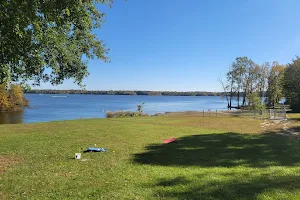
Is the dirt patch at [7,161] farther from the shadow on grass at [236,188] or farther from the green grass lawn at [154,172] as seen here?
the shadow on grass at [236,188]

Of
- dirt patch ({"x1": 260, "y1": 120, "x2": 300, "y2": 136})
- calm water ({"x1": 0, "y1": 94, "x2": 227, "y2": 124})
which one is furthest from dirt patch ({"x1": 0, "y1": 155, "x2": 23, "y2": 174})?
calm water ({"x1": 0, "y1": 94, "x2": 227, "y2": 124})

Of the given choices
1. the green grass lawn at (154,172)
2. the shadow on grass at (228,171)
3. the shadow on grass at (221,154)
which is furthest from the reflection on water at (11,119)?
the shadow on grass at (228,171)

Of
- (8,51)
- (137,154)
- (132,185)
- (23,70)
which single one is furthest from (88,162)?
(8,51)

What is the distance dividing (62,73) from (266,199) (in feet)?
25.4

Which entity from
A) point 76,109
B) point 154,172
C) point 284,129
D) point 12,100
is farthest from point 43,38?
point 12,100

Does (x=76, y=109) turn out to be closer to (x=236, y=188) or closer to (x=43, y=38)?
(x=43, y=38)

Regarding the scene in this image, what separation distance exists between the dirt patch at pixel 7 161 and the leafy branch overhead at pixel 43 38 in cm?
255

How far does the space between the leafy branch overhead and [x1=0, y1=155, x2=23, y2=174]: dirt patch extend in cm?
255

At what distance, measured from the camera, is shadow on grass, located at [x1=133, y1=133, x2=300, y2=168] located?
7.63 m

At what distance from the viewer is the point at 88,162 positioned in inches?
310

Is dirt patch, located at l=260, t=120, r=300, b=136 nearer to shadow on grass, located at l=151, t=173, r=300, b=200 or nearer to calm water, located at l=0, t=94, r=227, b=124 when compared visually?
shadow on grass, located at l=151, t=173, r=300, b=200

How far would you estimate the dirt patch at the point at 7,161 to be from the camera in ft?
24.4

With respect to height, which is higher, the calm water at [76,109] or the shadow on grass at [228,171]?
the shadow on grass at [228,171]

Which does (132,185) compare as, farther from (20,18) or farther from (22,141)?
(22,141)
